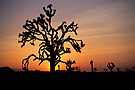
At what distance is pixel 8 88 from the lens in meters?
10.3

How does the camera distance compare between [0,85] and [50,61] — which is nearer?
[0,85]

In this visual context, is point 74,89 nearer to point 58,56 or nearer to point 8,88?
point 8,88

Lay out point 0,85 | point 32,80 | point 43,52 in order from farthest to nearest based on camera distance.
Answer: point 43,52
point 32,80
point 0,85

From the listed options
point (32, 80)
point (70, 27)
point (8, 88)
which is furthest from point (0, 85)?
point (70, 27)

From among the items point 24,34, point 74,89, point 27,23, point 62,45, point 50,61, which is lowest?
point 74,89

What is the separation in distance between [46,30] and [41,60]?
3759 millimetres

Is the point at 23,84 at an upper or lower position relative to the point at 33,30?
lower

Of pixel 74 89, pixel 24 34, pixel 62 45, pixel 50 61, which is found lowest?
pixel 74 89

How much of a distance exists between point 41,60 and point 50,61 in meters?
1.10

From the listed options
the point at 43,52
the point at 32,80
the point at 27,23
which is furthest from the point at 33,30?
the point at 32,80

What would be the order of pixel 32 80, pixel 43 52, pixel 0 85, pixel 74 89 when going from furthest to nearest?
pixel 43 52 → pixel 32 80 → pixel 0 85 → pixel 74 89

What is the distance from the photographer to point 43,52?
19.4 metres

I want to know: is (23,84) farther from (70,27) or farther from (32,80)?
(70,27)

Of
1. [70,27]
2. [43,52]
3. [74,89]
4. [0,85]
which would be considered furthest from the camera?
[70,27]
